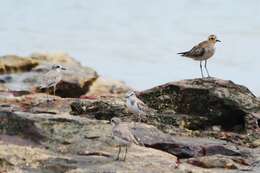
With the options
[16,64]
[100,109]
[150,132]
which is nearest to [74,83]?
[16,64]

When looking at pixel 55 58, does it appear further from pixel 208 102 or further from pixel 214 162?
pixel 214 162

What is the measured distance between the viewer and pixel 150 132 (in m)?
14.4

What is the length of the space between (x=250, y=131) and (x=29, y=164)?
5.76 metres

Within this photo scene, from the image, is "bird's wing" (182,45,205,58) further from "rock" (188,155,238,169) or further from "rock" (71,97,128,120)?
"rock" (188,155,238,169)

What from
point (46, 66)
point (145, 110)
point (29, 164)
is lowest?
point (29, 164)

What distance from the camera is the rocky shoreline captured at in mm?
12391

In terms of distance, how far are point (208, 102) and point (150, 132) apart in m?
2.58

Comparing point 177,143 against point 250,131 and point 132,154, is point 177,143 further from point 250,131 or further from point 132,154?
point 250,131

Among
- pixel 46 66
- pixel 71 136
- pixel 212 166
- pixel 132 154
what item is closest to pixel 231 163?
pixel 212 166

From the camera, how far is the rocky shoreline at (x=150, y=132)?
1239cm

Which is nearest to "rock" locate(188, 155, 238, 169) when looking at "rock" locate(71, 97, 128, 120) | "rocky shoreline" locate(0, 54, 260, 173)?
"rocky shoreline" locate(0, 54, 260, 173)

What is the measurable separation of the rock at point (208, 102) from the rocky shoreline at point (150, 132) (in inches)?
0.8

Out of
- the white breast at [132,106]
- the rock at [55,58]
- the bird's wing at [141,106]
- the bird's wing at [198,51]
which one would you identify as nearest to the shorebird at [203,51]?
the bird's wing at [198,51]

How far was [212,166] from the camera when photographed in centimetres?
1303
